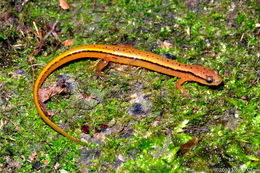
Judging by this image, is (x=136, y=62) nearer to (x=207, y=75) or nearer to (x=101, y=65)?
(x=101, y=65)

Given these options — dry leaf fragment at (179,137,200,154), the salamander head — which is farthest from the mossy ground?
the salamander head

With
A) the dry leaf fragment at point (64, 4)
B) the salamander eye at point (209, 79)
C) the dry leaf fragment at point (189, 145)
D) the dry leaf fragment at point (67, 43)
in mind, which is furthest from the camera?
the dry leaf fragment at point (64, 4)

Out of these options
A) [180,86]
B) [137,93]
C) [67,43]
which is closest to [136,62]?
[137,93]

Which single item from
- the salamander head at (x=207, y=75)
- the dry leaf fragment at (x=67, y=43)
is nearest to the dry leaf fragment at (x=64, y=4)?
the dry leaf fragment at (x=67, y=43)

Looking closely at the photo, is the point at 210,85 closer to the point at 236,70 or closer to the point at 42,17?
the point at 236,70

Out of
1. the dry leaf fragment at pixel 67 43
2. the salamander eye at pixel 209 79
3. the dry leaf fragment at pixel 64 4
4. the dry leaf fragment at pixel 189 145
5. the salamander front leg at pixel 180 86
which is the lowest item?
the dry leaf fragment at pixel 189 145

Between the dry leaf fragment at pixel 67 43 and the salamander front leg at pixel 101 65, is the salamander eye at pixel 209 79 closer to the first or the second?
the salamander front leg at pixel 101 65

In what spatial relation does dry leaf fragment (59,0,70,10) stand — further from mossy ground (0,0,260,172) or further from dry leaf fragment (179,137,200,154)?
dry leaf fragment (179,137,200,154)
